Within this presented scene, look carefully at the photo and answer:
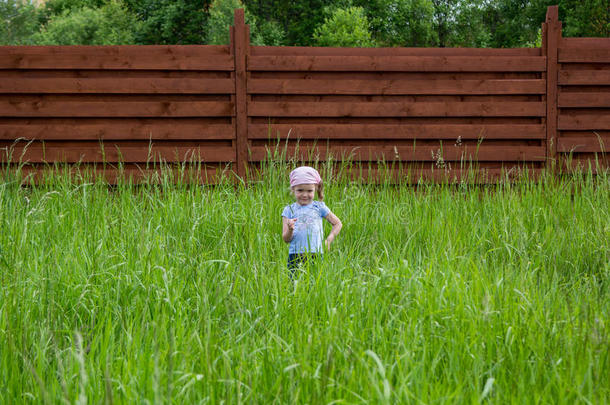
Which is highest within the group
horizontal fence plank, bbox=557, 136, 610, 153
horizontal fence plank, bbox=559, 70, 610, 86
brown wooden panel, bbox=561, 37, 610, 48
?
brown wooden panel, bbox=561, 37, 610, 48

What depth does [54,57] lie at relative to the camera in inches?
233

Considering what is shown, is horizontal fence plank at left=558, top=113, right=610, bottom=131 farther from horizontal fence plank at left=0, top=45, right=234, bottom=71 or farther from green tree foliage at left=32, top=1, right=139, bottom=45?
green tree foliage at left=32, top=1, right=139, bottom=45

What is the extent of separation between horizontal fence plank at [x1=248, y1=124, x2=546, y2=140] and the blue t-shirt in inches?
106

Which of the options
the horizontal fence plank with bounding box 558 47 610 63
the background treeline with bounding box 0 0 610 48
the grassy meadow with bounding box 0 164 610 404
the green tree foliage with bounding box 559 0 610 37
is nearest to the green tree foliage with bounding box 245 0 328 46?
the background treeline with bounding box 0 0 610 48

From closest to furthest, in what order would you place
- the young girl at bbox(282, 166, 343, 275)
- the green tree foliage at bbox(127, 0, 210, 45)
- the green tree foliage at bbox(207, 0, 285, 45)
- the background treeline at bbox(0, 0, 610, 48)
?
the young girl at bbox(282, 166, 343, 275) → the green tree foliage at bbox(207, 0, 285, 45) → the background treeline at bbox(0, 0, 610, 48) → the green tree foliage at bbox(127, 0, 210, 45)

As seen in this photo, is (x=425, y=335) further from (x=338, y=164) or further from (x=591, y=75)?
(x=591, y=75)

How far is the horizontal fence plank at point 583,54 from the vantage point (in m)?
6.23

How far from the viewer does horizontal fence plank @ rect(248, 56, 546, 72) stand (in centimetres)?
598

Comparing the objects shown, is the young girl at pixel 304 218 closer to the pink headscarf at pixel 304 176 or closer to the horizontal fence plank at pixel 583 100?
the pink headscarf at pixel 304 176

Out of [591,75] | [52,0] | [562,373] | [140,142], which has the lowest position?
[562,373]

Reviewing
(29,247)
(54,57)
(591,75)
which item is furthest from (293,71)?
(29,247)

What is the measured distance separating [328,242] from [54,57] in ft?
13.6

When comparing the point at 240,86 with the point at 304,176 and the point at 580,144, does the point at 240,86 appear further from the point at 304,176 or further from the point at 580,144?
the point at 580,144

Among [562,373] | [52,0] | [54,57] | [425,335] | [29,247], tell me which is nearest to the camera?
[562,373]
